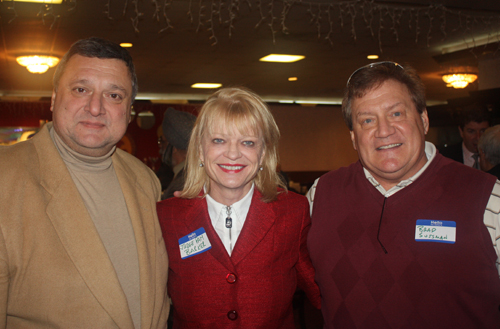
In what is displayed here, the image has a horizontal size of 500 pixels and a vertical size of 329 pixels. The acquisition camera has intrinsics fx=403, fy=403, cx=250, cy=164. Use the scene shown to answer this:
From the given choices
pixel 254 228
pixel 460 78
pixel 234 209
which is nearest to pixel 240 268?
pixel 254 228

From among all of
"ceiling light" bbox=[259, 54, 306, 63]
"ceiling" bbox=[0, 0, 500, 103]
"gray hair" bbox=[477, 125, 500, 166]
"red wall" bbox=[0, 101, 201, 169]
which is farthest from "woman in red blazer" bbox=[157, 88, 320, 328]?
"red wall" bbox=[0, 101, 201, 169]

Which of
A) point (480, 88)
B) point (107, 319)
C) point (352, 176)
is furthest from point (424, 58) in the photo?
point (107, 319)

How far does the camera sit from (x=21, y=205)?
4.70 ft

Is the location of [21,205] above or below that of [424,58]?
below

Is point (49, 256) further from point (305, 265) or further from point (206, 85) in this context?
point (206, 85)

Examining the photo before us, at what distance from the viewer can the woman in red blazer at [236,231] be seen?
1.75m

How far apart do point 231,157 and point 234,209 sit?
268mm

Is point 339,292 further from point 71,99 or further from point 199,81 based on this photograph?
point 199,81

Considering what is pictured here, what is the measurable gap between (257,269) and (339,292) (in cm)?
38

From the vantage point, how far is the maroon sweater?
5.05 ft

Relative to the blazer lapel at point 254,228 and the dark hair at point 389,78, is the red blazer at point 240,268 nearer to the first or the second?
the blazer lapel at point 254,228

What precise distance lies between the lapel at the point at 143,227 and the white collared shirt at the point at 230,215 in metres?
0.28

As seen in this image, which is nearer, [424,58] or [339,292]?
[339,292]

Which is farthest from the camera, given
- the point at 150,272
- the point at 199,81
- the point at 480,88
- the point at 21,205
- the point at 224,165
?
the point at 199,81
